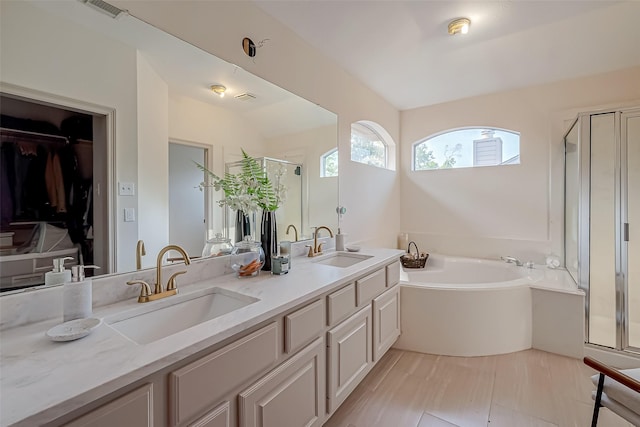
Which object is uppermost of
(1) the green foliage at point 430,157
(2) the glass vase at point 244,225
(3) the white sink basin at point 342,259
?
(1) the green foliage at point 430,157

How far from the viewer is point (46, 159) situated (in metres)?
1.06

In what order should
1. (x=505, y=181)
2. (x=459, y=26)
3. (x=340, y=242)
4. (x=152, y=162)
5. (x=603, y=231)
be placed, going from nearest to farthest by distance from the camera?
(x=152, y=162) < (x=459, y=26) < (x=603, y=231) < (x=340, y=242) < (x=505, y=181)

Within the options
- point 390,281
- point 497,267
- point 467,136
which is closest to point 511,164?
point 467,136

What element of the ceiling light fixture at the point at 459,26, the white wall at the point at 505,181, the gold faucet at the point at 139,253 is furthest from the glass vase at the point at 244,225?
the white wall at the point at 505,181

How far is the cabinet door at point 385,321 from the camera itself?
203 cm

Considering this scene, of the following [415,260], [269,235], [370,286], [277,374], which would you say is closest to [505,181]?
[415,260]

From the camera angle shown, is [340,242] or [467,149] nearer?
[340,242]

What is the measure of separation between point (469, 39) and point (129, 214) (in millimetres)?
2653

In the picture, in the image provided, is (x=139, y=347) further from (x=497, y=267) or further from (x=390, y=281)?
(x=497, y=267)

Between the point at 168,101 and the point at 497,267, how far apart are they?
11.3 ft

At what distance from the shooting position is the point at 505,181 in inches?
132

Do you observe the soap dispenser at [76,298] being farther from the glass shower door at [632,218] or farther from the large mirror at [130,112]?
the glass shower door at [632,218]

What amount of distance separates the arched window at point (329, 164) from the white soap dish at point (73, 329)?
1.91 meters

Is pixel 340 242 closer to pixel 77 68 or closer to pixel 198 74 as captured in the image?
pixel 198 74
